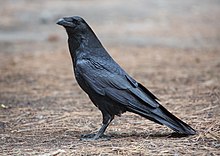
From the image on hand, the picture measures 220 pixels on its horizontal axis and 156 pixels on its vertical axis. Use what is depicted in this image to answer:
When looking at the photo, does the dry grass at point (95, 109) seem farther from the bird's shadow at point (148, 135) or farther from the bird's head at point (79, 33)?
the bird's head at point (79, 33)

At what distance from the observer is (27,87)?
9234 mm

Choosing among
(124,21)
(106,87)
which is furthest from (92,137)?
(124,21)

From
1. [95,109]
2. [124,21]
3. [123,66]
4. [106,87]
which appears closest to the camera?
[106,87]

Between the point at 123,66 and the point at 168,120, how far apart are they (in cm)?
569

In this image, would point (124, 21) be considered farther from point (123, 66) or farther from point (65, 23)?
point (65, 23)

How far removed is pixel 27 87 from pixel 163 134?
3776 millimetres

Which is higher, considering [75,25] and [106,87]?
[75,25]

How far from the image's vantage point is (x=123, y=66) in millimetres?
11289

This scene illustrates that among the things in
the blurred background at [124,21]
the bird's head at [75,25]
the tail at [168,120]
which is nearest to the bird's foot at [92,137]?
the tail at [168,120]

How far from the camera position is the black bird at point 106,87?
18.6 feet

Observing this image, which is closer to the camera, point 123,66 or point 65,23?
point 65,23

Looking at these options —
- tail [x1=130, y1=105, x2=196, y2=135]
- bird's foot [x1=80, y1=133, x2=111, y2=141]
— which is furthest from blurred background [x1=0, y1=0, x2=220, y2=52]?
tail [x1=130, y1=105, x2=196, y2=135]

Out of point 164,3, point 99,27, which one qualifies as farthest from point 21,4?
point 99,27

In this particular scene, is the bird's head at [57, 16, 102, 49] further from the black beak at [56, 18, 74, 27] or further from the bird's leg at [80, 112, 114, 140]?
the bird's leg at [80, 112, 114, 140]
